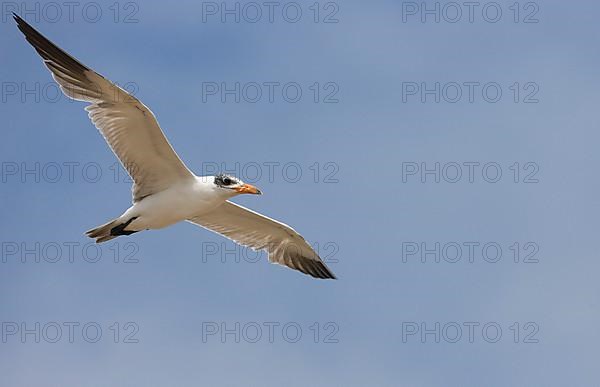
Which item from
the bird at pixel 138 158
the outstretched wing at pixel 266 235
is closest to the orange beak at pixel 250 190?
the bird at pixel 138 158

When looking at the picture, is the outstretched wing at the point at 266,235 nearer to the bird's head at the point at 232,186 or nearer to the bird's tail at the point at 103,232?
the bird's head at the point at 232,186

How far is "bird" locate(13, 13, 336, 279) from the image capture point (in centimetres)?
2223

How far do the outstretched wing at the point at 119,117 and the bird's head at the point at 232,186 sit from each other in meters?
0.64

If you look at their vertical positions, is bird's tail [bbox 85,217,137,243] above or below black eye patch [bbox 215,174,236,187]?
below

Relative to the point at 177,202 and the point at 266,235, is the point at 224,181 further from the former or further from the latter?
the point at 266,235

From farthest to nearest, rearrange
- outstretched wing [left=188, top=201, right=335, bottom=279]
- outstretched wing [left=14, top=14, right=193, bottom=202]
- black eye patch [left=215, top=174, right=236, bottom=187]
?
outstretched wing [left=188, top=201, right=335, bottom=279] < black eye patch [left=215, top=174, right=236, bottom=187] < outstretched wing [left=14, top=14, right=193, bottom=202]

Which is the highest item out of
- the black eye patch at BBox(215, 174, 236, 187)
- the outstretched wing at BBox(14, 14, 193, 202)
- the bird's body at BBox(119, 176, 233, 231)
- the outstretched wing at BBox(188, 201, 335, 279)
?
the outstretched wing at BBox(14, 14, 193, 202)

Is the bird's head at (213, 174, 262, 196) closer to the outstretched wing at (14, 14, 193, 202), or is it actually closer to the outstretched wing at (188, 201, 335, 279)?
the outstretched wing at (14, 14, 193, 202)

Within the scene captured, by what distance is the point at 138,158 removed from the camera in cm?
2295

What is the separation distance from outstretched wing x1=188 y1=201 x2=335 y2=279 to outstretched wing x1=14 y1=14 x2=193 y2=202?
2.04 m

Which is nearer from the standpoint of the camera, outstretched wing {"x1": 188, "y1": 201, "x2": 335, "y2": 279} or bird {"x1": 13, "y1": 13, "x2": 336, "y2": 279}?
bird {"x1": 13, "y1": 13, "x2": 336, "y2": 279}

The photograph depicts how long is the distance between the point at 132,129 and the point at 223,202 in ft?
8.16

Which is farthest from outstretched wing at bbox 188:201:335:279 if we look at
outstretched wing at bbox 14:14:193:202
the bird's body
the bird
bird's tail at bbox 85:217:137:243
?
bird's tail at bbox 85:217:137:243

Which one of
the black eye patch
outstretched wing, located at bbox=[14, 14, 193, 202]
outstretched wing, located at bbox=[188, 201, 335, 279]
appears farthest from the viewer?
outstretched wing, located at bbox=[188, 201, 335, 279]
